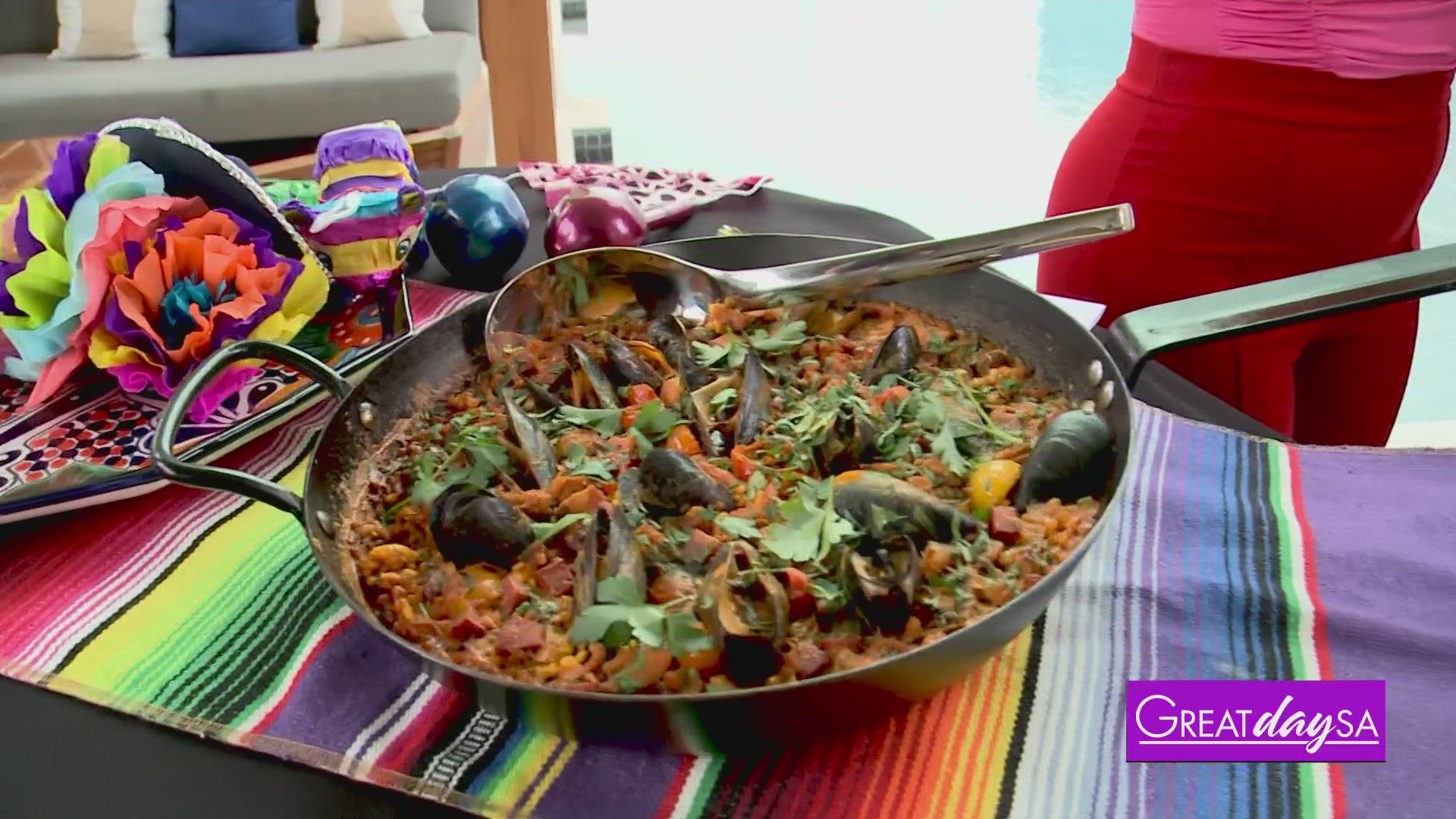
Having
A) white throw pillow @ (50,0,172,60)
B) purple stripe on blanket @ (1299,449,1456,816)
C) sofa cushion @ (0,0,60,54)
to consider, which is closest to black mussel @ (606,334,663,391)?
purple stripe on blanket @ (1299,449,1456,816)

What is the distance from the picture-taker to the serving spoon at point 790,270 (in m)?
0.77

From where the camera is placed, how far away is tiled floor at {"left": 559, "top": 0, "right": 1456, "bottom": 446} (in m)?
3.09

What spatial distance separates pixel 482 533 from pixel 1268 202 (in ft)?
3.12

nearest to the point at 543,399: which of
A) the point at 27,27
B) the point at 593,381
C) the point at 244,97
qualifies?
the point at 593,381

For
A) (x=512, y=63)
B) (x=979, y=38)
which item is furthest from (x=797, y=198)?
(x=979, y=38)

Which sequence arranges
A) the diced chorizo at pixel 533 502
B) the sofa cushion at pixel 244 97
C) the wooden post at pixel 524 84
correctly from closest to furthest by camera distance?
1. the diced chorizo at pixel 533 502
2. the sofa cushion at pixel 244 97
3. the wooden post at pixel 524 84

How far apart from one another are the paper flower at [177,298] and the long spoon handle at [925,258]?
0.40 metres

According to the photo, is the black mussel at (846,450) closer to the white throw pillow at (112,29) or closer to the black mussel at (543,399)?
the black mussel at (543,399)

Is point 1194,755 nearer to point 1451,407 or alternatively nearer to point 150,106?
point 1451,407

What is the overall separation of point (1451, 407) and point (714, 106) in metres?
2.54

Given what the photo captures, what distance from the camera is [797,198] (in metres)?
1.29

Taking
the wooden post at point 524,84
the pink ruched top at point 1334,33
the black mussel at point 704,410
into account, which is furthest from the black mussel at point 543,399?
the wooden post at point 524,84

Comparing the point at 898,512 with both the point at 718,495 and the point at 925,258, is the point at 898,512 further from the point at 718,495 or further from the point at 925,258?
the point at 925,258

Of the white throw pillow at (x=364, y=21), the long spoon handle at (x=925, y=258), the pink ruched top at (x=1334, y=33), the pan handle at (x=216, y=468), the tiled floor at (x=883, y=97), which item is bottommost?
the tiled floor at (x=883, y=97)
